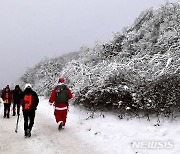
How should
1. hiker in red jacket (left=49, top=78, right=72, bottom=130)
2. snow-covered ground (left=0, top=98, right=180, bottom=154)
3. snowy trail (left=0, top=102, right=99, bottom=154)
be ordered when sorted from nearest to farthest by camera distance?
snow-covered ground (left=0, top=98, right=180, bottom=154) < snowy trail (left=0, top=102, right=99, bottom=154) < hiker in red jacket (left=49, top=78, right=72, bottom=130)

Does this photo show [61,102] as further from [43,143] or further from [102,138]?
[102,138]

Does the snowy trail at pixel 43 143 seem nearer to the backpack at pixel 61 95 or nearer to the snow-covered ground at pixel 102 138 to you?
the snow-covered ground at pixel 102 138

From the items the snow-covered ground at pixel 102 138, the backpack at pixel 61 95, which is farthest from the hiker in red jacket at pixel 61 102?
the snow-covered ground at pixel 102 138

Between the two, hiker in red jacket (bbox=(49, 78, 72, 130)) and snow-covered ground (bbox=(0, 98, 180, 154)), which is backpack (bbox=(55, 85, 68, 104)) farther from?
snow-covered ground (bbox=(0, 98, 180, 154))

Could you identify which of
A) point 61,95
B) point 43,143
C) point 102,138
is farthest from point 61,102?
point 102,138

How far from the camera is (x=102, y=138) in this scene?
746 cm

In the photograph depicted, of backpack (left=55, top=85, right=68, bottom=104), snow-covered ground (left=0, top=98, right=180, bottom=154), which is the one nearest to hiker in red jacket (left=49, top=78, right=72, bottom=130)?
backpack (left=55, top=85, right=68, bottom=104)

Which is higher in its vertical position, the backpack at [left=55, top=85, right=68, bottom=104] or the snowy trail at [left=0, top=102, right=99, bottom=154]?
→ the backpack at [left=55, top=85, right=68, bottom=104]

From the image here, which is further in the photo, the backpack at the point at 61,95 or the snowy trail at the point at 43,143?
the backpack at the point at 61,95

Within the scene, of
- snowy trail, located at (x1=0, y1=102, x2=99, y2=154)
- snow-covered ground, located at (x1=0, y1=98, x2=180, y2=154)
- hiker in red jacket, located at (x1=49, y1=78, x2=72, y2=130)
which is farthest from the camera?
hiker in red jacket, located at (x1=49, y1=78, x2=72, y2=130)

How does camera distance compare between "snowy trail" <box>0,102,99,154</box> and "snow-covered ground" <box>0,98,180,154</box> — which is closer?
"snow-covered ground" <box>0,98,180,154</box>

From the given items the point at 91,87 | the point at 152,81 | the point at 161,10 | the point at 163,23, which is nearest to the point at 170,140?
the point at 152,81

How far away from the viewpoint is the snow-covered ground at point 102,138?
6383 mm

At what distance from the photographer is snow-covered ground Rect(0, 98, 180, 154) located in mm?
6383
